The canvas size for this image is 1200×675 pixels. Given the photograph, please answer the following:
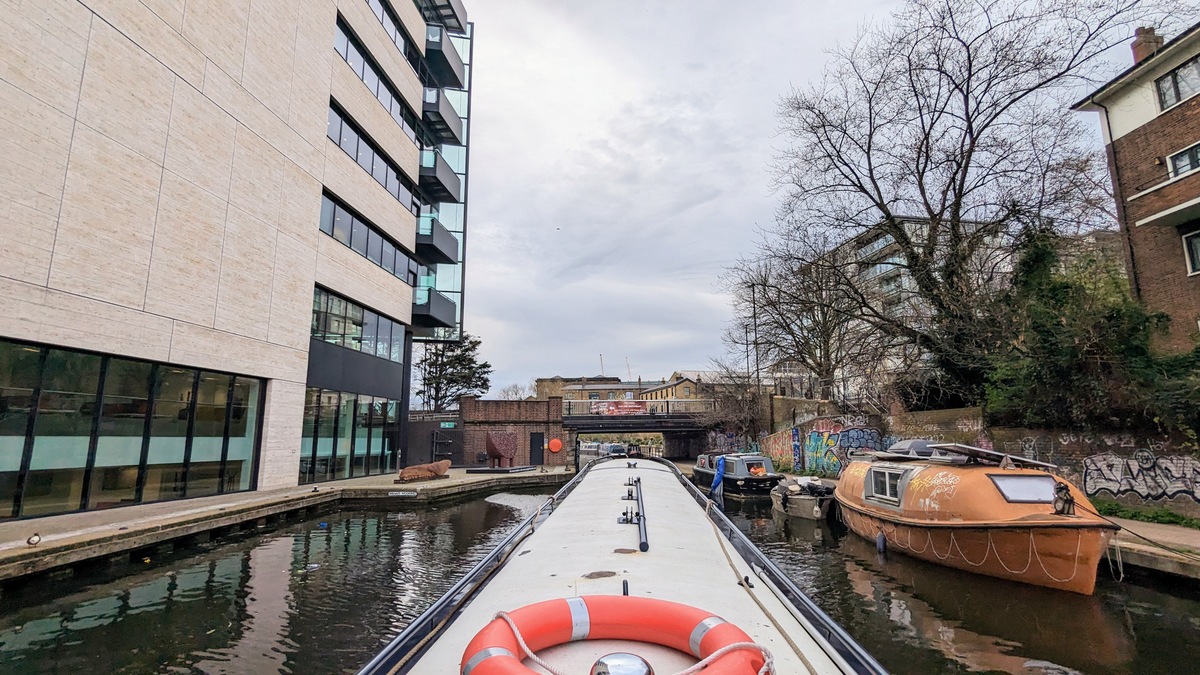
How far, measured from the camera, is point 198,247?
13672 mm

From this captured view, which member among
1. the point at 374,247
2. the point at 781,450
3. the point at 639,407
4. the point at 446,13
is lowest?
the point at 781,450

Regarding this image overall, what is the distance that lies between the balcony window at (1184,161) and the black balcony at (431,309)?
24960 millimetres

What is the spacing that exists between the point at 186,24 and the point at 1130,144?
2570 cm

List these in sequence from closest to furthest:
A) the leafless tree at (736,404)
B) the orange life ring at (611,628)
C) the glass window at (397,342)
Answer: the orange life ring at (611,628) → the glass window at (397,342) → the leafless tree at (736,404)

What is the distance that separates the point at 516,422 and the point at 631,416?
8.85 meters

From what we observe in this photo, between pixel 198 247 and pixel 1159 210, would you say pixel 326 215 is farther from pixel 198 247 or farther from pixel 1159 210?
pixel 1159 210

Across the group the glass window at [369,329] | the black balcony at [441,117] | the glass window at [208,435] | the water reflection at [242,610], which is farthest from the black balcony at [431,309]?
the water reflection at [242,610]

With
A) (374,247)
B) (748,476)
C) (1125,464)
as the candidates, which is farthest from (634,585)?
(374,247)

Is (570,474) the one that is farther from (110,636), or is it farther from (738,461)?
(110,636)

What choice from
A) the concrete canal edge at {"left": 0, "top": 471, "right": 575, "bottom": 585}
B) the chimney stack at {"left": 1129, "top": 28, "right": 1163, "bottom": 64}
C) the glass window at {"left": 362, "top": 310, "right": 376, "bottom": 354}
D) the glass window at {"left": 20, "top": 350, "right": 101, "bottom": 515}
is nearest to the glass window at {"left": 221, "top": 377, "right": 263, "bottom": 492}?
the concrete canal edge at {"left": 0, "top": 471, "right": 575, "bottom": 585}

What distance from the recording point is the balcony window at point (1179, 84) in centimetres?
1441

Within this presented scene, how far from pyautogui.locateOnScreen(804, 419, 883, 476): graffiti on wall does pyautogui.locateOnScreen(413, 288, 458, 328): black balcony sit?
1731cm

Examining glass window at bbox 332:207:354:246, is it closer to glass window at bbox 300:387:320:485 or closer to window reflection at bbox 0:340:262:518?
glass window at bbox 300:387:320:485

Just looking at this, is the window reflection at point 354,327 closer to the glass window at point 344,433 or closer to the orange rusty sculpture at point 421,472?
the glass window at point 344,433
